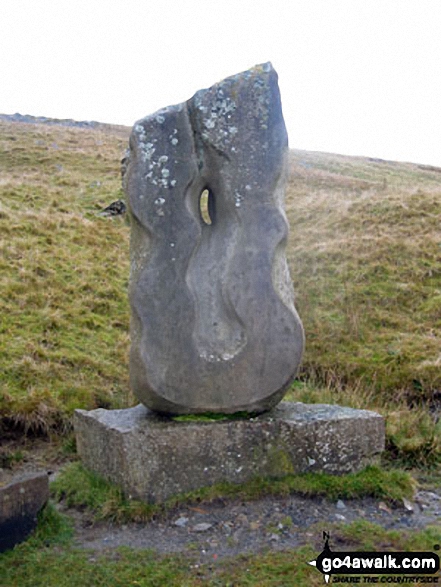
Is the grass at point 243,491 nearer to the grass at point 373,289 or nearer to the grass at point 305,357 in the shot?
the grass at point 305,357

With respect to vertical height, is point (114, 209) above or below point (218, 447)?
above

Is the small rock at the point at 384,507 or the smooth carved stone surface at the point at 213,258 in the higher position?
the smooth carved stone surface at the point at 213,258

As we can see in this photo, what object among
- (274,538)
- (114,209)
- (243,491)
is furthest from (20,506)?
(114,209)

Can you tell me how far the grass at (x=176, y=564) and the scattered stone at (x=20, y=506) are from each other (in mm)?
89

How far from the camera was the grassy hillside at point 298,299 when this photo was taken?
8453 mm

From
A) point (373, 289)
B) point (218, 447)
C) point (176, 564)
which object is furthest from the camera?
point (373, 289)

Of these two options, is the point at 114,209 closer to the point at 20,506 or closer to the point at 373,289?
the point at 373,289

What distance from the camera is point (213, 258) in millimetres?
5906

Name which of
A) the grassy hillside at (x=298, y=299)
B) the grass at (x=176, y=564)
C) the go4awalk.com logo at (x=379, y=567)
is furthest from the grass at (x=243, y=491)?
the grassy hillside at (x=298, y=299)

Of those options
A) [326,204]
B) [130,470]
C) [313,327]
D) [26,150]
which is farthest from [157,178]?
Answer: [26,150]

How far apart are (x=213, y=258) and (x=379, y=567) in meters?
2.88

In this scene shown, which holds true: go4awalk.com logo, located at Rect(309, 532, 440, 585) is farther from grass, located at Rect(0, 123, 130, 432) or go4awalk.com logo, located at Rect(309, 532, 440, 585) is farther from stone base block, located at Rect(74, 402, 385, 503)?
grass, located at Rect(0, 123, 130, 432)

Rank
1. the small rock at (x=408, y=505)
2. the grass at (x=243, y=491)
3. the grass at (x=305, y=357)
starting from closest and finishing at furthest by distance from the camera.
A: 1. the grass at (x=305, y=357)
2. the grass at (x=243, y=491)
3. the small rock at (x=408, y=505)

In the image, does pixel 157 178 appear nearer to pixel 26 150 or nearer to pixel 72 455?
pixel 72 455
